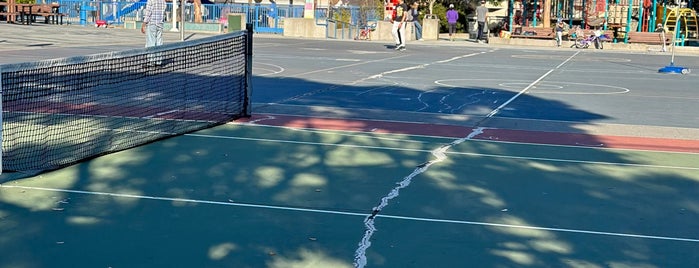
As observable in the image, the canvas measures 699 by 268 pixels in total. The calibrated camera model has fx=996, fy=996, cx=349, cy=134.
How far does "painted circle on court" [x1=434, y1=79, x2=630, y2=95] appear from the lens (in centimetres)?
2141

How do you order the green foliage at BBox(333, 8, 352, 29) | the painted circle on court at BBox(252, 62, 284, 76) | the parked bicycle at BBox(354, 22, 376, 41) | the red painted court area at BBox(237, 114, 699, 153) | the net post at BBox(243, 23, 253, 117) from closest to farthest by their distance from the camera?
the red painted court area at BBox(237, 114, 699, 153) < the net post at BBox(243, 23, 253, 117) < the painted circle on court at BBox(252, 62, 284, 76) < the parked bicycle at BBox(354, 22, 376, 41) < the green foliage at BBox(333, 8, 352, 29)

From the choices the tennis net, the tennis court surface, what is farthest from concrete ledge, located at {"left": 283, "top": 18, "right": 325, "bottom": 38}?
the tennis court surface

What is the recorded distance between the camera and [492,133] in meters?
14.1

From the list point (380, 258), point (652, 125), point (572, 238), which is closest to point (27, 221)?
point (380, 258)

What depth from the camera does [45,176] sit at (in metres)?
9.73

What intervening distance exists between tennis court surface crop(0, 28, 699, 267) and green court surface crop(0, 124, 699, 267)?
3cm

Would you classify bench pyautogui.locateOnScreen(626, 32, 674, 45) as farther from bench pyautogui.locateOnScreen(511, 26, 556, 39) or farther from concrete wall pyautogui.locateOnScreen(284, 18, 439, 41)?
concrete wall pyautogui.locateOnScreen(284, 18, 439, 41)

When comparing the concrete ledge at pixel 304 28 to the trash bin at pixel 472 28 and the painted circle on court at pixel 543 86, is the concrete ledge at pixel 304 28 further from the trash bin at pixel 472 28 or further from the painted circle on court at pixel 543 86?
the painted circle on court at pixel 543 86

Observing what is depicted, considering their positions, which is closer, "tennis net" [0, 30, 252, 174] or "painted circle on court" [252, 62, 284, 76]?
"tennis net" [0, 30, 252, 174]

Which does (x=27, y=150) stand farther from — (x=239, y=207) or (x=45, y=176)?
(x=239, y=207)

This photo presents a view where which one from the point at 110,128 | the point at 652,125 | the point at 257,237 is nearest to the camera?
the point at 257,237

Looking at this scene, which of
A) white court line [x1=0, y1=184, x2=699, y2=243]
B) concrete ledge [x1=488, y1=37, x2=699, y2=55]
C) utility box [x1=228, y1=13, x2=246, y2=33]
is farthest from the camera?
utility box [x1=228, y1=13, x2=246, y2=33]

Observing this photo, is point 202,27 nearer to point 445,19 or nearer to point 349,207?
point 445,19

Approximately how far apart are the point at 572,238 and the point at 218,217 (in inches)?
113
